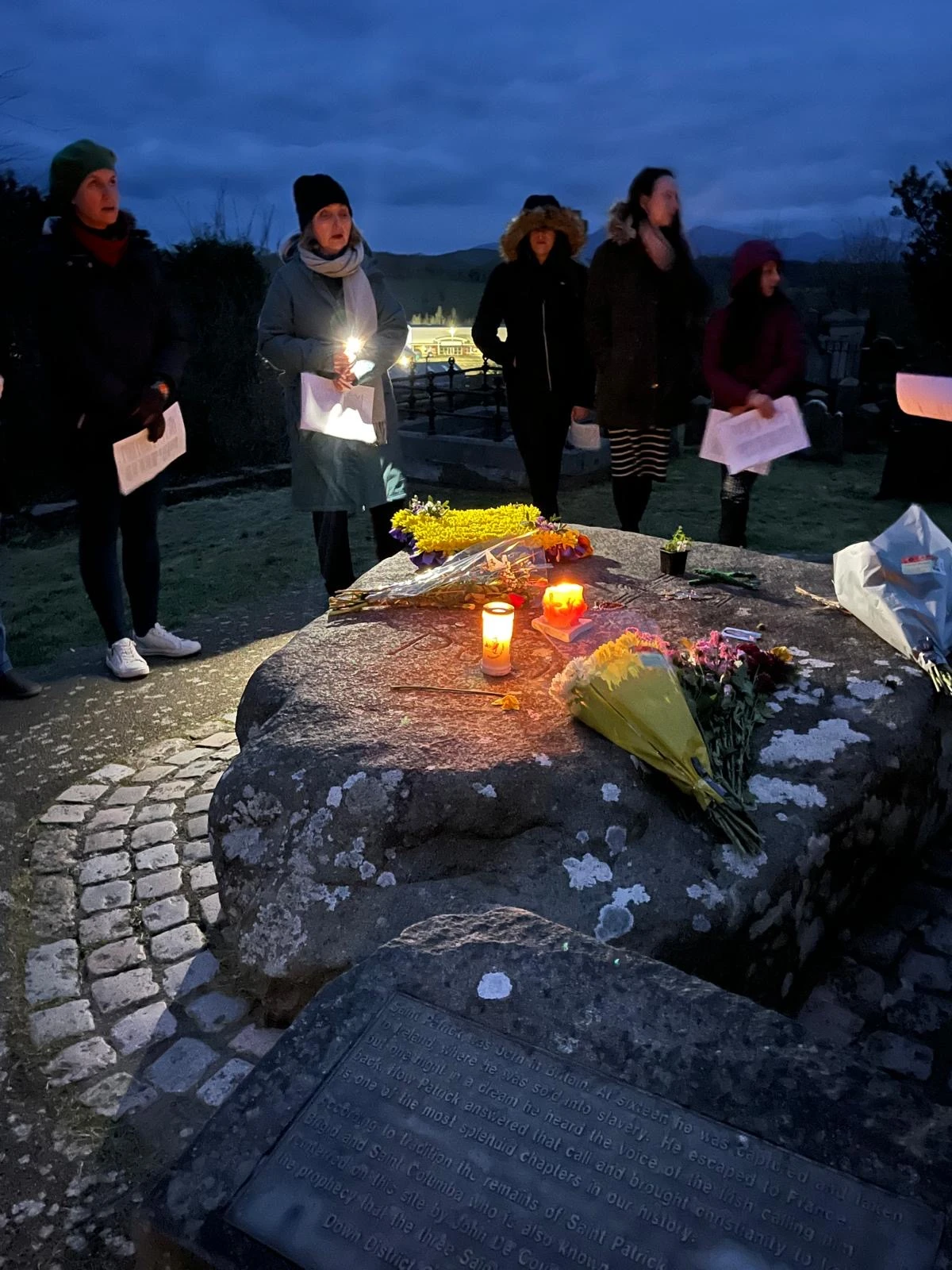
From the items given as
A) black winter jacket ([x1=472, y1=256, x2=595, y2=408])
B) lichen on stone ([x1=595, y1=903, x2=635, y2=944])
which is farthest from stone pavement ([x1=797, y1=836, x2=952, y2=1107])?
black winter jacket ([x1=472, y1=256, x2=595, y2=408])

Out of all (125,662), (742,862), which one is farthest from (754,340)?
(125,662)

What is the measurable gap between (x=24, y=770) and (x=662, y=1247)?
10.5ft

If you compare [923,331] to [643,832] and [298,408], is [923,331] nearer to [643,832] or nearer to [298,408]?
[298,408]

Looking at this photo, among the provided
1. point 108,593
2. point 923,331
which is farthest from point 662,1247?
point 923,331

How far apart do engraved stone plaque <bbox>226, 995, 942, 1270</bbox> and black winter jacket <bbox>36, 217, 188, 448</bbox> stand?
132 inches

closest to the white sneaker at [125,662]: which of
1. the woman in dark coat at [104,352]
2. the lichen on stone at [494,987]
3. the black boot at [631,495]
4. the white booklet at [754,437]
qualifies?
the woman in dark coat at [104,352]

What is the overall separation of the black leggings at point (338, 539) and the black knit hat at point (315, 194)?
1376 millimetres

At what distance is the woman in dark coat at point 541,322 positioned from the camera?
5.06m

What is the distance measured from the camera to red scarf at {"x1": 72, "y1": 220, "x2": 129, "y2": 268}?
3.95 meters

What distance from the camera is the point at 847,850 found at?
2711mm

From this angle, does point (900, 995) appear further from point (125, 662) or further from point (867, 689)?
point (125, 662)

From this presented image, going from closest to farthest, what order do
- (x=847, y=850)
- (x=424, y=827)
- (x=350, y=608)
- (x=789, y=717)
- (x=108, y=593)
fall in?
(x=424, y=827) → (x=847, y=850) → (x=789, y=717) → (x=350, y=608) → (x=108, y=593)

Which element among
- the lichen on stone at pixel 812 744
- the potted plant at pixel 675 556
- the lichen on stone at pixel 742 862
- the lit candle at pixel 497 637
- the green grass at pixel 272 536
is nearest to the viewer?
the lichen on stone at pixel 742 862

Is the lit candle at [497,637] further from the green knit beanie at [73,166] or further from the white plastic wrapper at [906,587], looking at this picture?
the green knit beanie at [73,166]
